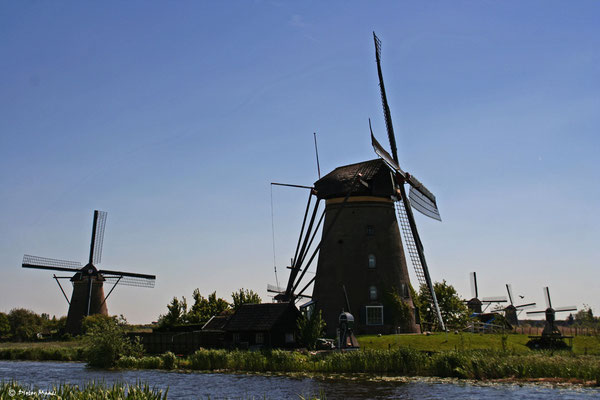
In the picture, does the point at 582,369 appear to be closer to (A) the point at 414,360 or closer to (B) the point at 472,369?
(B) the point at 472,369

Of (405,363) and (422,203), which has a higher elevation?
(422,203)

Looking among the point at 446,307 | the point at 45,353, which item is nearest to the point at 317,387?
the point at 446,307

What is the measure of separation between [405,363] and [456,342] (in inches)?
217

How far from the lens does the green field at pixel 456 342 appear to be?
26.9 meters

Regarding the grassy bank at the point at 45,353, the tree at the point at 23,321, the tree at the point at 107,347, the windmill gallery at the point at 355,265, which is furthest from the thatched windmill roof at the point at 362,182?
the tree at the point at 23,321

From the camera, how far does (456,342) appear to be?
28016mm

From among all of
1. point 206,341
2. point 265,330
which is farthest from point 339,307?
point 206,341

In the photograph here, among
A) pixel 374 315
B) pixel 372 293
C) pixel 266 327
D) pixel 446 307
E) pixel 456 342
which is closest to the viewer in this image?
pixel 456 342

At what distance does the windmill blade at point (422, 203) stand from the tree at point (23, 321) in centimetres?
5298

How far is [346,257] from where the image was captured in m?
33.1

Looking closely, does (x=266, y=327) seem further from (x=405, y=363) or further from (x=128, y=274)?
(x=128, y=274)

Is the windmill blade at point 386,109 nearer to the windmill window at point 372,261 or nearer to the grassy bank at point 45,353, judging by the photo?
the windmill window at point 372,261

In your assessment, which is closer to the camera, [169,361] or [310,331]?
[169,361]

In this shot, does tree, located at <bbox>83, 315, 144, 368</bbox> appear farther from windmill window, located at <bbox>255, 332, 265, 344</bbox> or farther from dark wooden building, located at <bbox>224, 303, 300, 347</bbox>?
windmill window, located at <bbox>255, 332, 265, 344</bbox>
